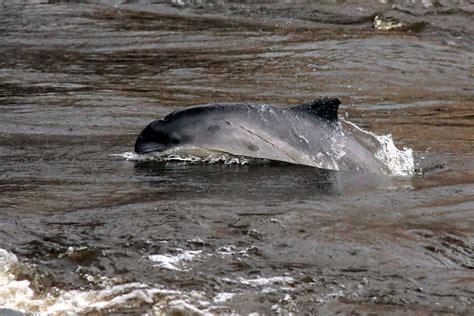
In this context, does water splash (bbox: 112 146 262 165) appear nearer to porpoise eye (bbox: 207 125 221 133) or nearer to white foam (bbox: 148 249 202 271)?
porpoise eye (bbox: 207 125 221 133)

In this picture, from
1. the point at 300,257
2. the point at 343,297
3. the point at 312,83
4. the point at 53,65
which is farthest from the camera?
the point at 53,65

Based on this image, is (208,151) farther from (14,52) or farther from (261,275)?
(14,52)

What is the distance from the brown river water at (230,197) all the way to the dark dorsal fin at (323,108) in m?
0.40

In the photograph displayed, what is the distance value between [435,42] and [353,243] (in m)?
8.84

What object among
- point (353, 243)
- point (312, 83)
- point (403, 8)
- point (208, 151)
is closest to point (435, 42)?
point (403, 8)

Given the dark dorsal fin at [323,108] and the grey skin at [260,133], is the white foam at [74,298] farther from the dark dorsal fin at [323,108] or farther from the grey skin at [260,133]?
the dark dorsal fin at [323,108]

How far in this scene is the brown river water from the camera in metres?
5.38

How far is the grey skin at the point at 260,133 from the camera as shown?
752 cm

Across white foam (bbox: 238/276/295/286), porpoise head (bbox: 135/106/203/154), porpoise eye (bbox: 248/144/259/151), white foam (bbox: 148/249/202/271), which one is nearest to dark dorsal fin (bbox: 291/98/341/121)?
porpoise eye (bbox: 248/144/259/151)

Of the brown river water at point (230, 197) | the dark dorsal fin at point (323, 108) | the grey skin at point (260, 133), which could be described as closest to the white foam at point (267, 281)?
the brown river water at point (230, 197)

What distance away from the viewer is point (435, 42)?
1438 cm

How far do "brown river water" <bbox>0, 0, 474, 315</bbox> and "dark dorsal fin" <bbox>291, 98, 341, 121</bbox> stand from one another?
1.32 ft

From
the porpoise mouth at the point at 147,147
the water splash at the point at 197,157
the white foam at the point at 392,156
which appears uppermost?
the porpoise mouth at the point at 147,147

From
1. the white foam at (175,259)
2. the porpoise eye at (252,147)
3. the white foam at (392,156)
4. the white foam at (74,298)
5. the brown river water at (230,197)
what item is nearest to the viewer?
the white foam at (74,298)
